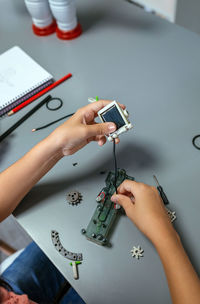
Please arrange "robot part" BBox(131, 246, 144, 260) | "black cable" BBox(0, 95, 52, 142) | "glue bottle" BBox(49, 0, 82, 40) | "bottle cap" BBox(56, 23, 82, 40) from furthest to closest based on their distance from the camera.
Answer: "bottle cap" BBox(56, 23, 82, 40), "glue bottle" BBox(49, 0, 82, 40), "black cable" BBox(0, 95, 52, 142), "robot part" BBox(131, 246, 144, 260)

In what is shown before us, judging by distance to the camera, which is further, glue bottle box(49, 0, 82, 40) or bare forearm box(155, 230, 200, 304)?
glue bottle box(49, 0, 82, 40)

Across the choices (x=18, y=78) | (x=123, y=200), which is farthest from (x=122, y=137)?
(x=18, y=78)

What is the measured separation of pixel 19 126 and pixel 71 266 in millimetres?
546

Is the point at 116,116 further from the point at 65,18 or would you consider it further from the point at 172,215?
the point at 65,18

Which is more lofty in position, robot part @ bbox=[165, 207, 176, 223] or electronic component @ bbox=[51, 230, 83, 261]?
electronic component @ bbox=[51, 230, 83, 261]

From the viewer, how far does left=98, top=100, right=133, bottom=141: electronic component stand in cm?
79

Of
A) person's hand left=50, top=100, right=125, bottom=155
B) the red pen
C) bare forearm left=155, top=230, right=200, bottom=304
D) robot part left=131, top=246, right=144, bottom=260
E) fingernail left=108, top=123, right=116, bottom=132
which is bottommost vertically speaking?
bare forearm left=155, top=230, right=200, bottom=304

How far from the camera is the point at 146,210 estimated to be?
74 centimetres

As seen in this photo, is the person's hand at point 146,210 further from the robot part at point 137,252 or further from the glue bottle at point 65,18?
the glue bottle at point 65,18

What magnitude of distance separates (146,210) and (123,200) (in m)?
0.07

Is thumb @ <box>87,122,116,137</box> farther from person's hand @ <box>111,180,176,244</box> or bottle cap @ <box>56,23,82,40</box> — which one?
bottle cap @ <box>56,23,82,40</box>

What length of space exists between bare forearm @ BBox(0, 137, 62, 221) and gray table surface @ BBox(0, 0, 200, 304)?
0.16 ft

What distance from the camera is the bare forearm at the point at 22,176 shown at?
809mm

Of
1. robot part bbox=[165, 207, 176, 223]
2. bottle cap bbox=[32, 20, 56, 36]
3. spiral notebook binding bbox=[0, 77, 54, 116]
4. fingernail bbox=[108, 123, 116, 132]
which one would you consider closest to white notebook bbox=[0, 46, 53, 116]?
spiral notebook binding bbox=[0, 77, 54, 116]
